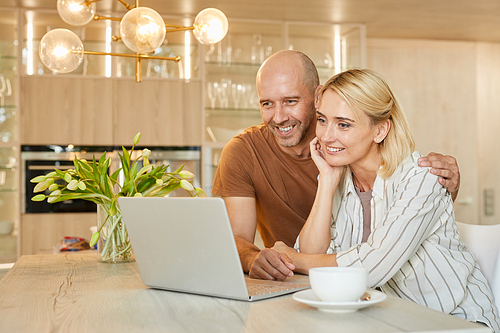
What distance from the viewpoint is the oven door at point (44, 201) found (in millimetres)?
4059

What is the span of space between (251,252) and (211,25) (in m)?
1.25

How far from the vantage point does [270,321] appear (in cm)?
85

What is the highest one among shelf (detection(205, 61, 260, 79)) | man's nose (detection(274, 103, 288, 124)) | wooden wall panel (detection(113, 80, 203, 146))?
shelf (detection(205, 61, 260, 79))

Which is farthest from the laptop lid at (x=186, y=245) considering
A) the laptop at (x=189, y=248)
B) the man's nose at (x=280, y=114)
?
the man's nose at (x=280, y=114)

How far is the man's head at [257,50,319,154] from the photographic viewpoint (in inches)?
77.5

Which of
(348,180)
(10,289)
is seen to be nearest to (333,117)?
(348,180)

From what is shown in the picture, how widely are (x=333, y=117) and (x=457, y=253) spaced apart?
0.49 metres

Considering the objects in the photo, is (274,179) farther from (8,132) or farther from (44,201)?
(8,132)

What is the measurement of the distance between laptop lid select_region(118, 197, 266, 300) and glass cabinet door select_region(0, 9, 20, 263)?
333 centimetres

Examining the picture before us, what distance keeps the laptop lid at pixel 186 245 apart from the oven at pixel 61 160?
301 cm

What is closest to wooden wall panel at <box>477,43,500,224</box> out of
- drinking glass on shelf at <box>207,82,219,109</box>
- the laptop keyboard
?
drinking glass on shelf at <box>207,82,219,109</box>

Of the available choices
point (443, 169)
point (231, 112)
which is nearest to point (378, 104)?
point (443, 169)

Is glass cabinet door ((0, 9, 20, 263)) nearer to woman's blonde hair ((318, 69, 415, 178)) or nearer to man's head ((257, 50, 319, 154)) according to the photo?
man's head ((257, 50, 319, 154))

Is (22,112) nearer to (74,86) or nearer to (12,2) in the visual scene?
(74,86)
